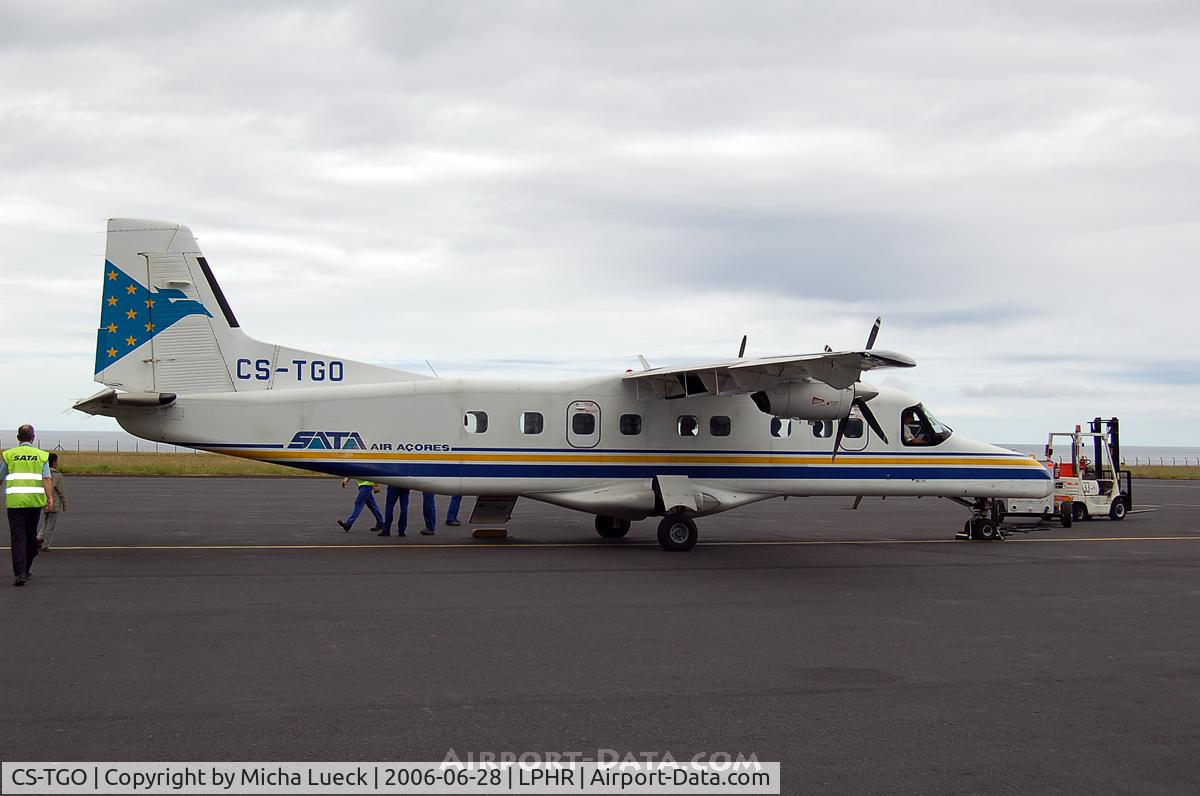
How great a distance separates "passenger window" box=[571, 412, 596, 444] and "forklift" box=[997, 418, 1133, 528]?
12223 millimetres

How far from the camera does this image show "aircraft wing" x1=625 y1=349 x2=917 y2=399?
15062mm

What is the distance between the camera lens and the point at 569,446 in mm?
17609

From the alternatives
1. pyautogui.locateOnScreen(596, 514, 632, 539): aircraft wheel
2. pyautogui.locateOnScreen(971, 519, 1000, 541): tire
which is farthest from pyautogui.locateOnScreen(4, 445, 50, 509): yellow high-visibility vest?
pyautogui.locateOnScreen(971, 519, 1000, 541): tire

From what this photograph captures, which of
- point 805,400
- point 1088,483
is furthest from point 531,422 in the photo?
point 1088,483

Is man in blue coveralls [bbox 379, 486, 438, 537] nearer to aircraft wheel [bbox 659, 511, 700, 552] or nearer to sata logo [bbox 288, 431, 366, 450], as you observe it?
sata logo [bbox 288, 431, 366, 450]

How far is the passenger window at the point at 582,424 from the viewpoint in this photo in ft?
58.1

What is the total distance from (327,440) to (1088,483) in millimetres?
20301

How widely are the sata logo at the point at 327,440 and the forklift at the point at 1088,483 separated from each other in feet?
53.3

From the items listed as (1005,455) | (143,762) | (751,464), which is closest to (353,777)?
(143,762)

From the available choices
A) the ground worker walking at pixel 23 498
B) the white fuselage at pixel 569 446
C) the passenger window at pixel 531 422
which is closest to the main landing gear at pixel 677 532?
the white fuselage at pixel 569 446

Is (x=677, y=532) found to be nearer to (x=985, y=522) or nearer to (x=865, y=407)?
(x=865, y=407)

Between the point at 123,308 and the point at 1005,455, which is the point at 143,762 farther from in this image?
the point at 1005,455

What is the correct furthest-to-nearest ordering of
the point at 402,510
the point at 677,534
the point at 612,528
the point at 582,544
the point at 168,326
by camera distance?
the point at 612,528
the point at 402,510
the point at 582,544
the point at 677,534
the point at 168,326

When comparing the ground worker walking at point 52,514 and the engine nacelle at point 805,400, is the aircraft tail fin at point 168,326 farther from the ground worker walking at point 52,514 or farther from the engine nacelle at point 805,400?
the engine nacelle at point 805,400
